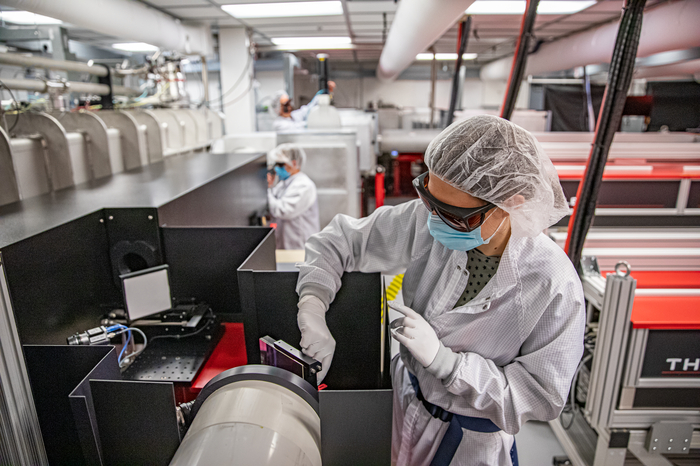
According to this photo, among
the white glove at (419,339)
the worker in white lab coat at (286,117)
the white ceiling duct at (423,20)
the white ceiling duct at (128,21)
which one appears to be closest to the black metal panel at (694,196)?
the white ceiling duct at (423,20)

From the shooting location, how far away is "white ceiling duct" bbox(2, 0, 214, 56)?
207 centimetres

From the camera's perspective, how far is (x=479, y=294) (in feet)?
3.00

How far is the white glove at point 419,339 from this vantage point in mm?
857

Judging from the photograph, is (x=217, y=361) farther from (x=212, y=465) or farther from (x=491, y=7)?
(x=491, y=7)

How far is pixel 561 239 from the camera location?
1839mm

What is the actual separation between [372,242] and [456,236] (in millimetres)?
258

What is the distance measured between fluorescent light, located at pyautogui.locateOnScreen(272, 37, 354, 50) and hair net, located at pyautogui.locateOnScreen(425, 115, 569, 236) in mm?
5286

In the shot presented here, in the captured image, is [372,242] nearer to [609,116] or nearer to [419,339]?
[419,339]

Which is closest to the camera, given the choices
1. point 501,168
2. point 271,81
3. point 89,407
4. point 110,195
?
point 89,407

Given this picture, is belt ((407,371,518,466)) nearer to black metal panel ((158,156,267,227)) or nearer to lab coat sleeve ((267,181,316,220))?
black metal panel ((158,156,267,227))

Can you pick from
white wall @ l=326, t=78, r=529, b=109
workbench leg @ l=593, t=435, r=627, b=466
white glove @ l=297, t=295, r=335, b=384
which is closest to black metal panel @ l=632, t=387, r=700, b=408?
workbench leg @ l=593, t=435, r=627, b=466

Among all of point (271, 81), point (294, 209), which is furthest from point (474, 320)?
point (271, 81)

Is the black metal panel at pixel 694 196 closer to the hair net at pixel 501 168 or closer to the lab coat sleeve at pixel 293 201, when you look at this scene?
the hair net at pixel 501 168

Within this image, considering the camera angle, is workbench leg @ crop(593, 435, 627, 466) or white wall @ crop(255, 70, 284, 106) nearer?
workbench leg @ crop(593, 435, 627, 466)
